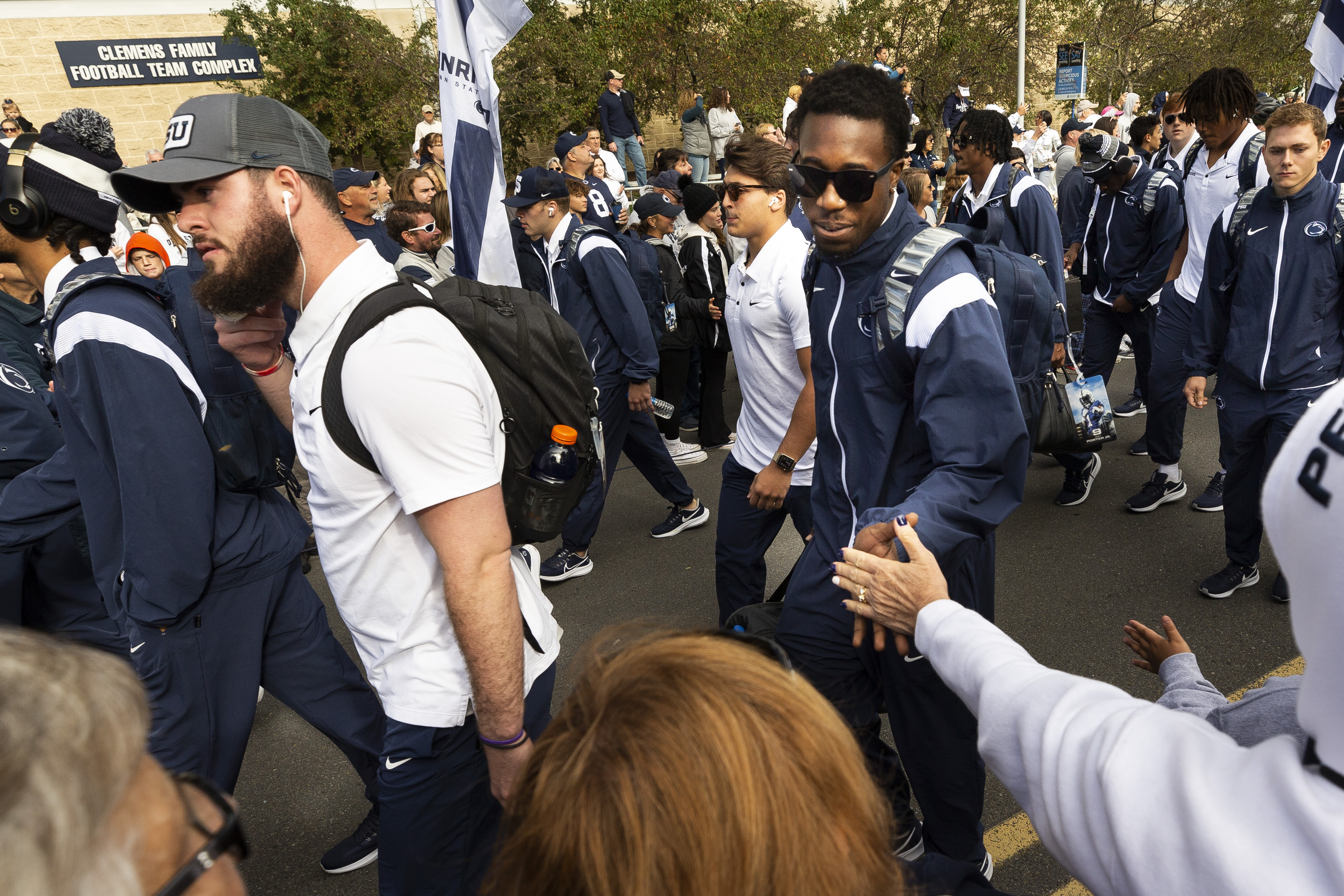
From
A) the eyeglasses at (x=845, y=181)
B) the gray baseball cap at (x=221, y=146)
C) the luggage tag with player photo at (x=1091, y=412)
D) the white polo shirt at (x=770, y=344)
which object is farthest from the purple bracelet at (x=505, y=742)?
the luggage tag with player photo at (x=1091, y=412)

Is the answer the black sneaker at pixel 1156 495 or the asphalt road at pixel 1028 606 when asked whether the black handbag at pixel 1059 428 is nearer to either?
the asphalt road at pixel 1028 606

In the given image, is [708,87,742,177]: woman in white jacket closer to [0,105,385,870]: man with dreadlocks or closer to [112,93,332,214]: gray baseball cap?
[0,105,385,870]: man with dreadlocks

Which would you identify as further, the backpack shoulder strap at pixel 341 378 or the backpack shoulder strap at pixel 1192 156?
the backpack shoulder strap at pixel 1192 156

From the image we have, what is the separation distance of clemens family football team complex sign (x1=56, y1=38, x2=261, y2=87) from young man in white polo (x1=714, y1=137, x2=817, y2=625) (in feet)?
66.1

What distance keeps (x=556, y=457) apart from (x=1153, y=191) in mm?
5545

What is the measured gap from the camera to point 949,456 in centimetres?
210

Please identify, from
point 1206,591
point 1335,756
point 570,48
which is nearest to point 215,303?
point 1335,756

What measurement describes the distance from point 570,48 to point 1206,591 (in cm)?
1774

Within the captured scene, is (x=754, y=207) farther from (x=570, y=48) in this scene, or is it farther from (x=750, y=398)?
(x=570, y=48)

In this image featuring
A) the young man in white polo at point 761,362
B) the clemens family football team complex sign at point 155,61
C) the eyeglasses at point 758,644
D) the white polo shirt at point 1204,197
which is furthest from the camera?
the clemens family football team complex sign at point 155,61

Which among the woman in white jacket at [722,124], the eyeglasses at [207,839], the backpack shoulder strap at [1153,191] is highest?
the woman in white jacket at [722,124]

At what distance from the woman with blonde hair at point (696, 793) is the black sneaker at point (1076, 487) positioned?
4940mm

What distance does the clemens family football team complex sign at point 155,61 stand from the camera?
18922mm

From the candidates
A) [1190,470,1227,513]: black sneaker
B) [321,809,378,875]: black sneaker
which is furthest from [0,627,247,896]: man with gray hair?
[1190,470,1227,513]: black sneaker
